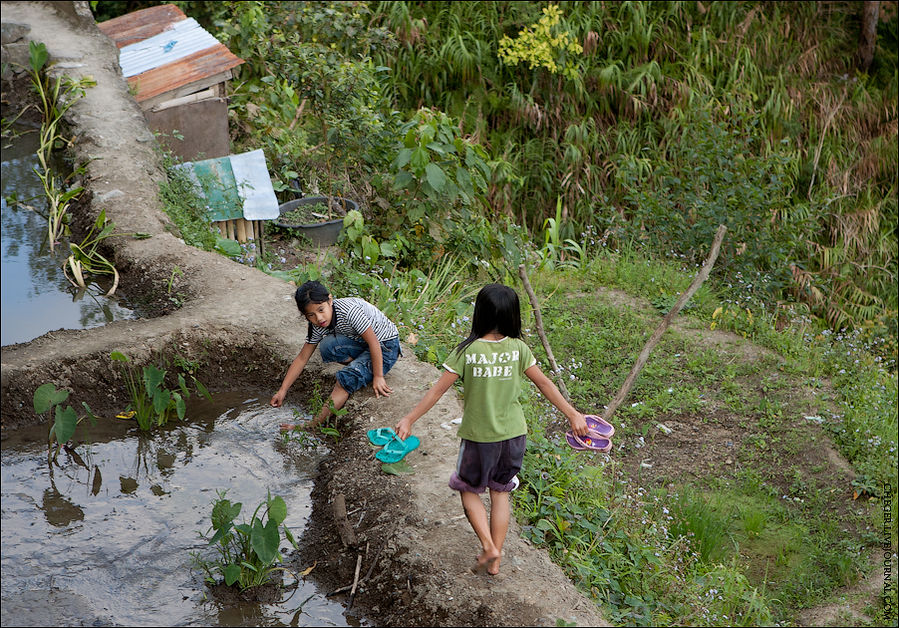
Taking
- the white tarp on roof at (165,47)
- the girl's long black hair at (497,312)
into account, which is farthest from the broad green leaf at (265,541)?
the white tarp on roof at (165,47)

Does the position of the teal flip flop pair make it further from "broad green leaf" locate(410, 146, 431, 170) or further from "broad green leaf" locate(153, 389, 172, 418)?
"broad green leaf" locate(410, 146, 431, 170)

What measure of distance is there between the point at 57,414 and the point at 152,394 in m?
0.49

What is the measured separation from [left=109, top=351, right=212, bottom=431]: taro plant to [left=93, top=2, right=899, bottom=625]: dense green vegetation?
1.50 m

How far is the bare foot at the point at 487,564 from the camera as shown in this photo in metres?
3.14

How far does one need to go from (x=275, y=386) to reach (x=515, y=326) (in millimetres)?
2041

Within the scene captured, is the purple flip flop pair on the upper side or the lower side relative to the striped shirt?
lower

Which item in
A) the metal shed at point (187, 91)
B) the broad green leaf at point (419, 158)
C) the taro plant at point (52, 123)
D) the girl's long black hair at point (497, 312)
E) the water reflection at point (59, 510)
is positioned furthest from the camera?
the metal shed at point (187, 91)

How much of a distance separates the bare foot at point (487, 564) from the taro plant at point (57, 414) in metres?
2.02

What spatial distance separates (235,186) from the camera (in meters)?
6.57

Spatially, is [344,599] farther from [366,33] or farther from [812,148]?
[812,148]

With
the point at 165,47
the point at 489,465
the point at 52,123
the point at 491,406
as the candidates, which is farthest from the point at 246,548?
the point at 165,47

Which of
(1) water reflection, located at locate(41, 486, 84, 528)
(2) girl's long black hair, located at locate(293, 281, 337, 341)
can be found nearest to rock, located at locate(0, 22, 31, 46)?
(2) girl's long black hair, located at locate(293, 281, 337, 341)

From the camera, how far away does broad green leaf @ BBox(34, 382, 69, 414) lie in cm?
391

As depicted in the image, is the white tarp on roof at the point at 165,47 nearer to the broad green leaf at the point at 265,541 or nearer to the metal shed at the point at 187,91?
the metal shed at the point at 187,91
